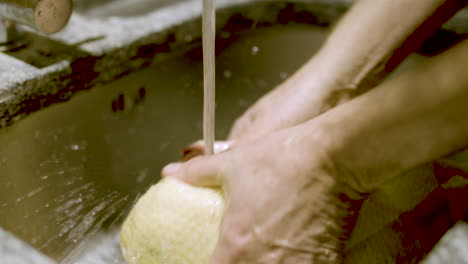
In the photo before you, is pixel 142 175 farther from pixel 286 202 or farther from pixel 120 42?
pixel 286 202

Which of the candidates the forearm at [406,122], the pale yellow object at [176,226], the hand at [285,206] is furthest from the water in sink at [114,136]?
the forearm at [406,122]

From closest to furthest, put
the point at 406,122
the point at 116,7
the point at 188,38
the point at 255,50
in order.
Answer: the point at 406,122, the point at 188,38, the point at 255,50, the point at 116,7

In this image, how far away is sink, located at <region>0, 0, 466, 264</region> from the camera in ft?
2.33

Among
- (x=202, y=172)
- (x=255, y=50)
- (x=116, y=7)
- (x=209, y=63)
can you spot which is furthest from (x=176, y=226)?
(x=116, y=7)

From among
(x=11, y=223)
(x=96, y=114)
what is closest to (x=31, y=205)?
(x=11, y=223)

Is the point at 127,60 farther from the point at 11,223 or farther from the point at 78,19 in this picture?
the point at 11,223

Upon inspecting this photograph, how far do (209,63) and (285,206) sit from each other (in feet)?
0.87

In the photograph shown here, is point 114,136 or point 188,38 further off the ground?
point 188,38

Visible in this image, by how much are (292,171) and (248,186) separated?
0.22 feet

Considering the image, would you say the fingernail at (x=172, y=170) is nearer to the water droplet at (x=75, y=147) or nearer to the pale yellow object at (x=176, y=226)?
the pale yellow object at (x=176, y=226)

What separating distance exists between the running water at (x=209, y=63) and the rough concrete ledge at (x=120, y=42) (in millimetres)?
253

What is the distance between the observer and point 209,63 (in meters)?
0.68

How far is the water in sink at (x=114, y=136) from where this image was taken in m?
0.71

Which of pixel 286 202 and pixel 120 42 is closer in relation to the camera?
pixel 286 202
